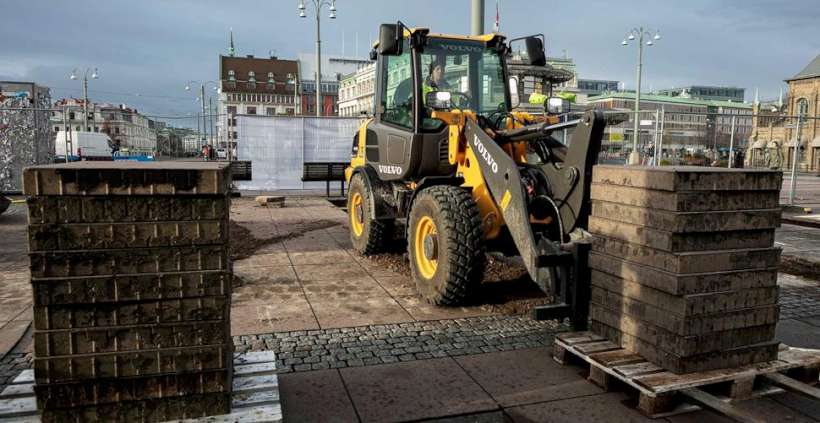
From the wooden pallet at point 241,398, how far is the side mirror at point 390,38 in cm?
394

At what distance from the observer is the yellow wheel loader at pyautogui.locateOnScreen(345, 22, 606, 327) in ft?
16.7

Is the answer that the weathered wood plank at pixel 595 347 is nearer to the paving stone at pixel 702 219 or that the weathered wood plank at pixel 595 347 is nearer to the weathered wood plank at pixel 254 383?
the paving stone at pixel 702 219

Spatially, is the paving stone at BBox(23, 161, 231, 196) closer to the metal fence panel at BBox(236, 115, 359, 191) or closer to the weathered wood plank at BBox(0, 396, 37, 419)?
the weathered wood plank at BBox(0, 396, 37, 419)

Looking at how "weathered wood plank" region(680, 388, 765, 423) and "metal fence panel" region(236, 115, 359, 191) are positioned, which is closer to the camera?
"weathered wood plank" region(680, 388, 765, 423)

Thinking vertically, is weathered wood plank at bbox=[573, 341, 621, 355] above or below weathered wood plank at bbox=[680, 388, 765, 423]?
above

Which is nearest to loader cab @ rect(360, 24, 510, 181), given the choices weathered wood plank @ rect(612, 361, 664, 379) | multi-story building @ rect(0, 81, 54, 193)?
weathered wood plank @ rect(612, 361, 664, 379)

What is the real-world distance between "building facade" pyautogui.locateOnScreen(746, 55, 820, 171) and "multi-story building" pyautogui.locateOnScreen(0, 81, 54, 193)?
31730 mm

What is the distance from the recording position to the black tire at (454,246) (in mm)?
5648

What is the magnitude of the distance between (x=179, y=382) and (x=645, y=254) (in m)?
3.05

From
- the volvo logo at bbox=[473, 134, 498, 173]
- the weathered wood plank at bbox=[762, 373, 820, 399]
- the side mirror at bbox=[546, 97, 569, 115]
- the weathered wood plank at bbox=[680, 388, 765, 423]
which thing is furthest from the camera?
the side mirror at bbox=[546, 97, 569, 115]

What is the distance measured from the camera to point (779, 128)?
57.9 m

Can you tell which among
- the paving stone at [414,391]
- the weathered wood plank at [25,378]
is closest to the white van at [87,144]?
the weathered wood plank at [25,378]

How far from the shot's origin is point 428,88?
7.12m

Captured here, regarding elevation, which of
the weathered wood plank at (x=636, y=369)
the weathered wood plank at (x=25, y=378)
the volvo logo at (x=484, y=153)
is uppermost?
the volvo logo at (x=484, y=153)
